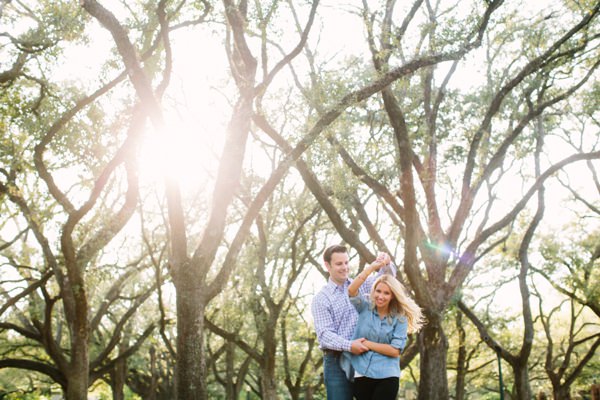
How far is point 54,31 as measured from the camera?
11.1 metres

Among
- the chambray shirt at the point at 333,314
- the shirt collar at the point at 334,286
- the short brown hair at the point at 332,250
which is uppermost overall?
the short brown hair at the point at 332,250

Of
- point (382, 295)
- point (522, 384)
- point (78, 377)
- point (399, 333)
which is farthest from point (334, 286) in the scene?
point (522, 384)

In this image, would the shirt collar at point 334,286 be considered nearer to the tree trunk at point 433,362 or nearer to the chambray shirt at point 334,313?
the chambray shirt at point 334,313

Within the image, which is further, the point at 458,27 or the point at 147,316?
the point at 147,316

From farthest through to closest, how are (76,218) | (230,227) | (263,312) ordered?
1. (230,227)
2. (263,312)
3. (76,218)

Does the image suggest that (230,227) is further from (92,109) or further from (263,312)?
(92,109)

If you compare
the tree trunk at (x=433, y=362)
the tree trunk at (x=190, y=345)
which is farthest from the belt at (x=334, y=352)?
the tree trunk at (x=433, y=362)

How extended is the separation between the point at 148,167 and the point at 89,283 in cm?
501

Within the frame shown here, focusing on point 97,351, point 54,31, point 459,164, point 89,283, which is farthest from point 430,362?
point 97,351

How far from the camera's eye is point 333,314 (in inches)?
180

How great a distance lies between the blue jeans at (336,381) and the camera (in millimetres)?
4418

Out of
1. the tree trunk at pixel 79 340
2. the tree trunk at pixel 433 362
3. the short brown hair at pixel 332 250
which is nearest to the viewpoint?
the short brown hair at pixel 332 250

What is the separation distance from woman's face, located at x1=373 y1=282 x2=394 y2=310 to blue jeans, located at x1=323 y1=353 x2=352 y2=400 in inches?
21.4

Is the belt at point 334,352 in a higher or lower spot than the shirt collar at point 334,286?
lower
